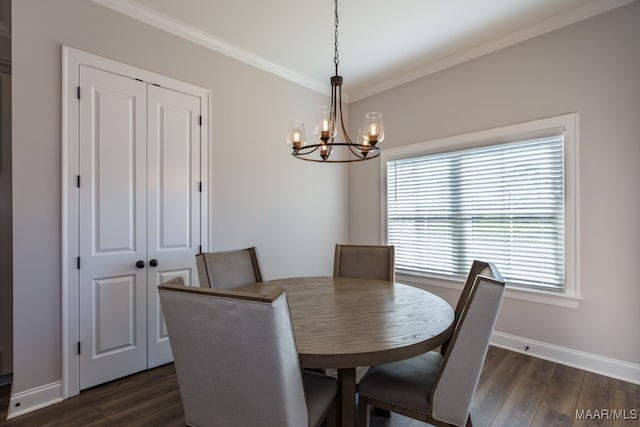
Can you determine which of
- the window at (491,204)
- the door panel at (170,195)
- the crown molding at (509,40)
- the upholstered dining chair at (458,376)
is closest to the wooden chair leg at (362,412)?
the upholstered dining chair at (458,376)

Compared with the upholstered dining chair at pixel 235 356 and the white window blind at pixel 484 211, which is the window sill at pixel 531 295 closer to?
the white window blind at pixel 484 211

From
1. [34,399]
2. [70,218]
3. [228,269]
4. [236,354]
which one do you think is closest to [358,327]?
[236,354]

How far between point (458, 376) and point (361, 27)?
8.82 feet

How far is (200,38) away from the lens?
279 centimetres

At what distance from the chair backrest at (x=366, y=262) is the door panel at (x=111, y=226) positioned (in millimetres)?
1622

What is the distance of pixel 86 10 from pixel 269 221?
7.25 ft

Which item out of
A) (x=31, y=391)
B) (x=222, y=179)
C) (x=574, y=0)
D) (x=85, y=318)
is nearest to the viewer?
(x=31, y=391)

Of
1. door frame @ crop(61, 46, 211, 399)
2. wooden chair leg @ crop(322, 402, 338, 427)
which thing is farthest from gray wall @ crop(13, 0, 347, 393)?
wooden chair leg @ crop(322, 402, 338, 427)

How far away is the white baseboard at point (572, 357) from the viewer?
2291 millimetres

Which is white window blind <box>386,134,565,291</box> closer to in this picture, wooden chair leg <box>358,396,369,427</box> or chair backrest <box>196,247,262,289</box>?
chair backrest <box>196,247,262,289</box>

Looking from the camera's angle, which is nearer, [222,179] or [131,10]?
[131,10]

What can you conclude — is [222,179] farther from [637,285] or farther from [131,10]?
[637,285]

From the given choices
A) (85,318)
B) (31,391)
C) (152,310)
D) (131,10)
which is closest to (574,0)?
(131,10)

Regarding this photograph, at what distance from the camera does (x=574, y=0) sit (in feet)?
7.79
